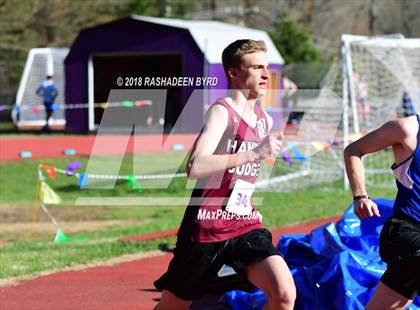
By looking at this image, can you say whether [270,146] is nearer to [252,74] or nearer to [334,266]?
[252,74]

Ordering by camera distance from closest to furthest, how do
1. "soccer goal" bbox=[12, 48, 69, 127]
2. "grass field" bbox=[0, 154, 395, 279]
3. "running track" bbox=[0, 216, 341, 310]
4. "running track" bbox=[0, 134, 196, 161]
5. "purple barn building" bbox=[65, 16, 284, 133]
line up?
"running track" bbox=[0, 216, 341, 310]
"grass field" bbox=[0, 154, 395, 279]
"running track" bbox=[0, 134, 196, 161]
"purple barn building" bbox=[65, 16, 284, 133]
"soccer goal" bbox=[12, 48, 69, 127]

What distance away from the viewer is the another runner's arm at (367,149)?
4508mm

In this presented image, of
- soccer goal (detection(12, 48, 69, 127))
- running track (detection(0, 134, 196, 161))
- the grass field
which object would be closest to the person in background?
running track (detection(0, 134, 196, 161))

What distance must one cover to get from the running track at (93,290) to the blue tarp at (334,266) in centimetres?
113

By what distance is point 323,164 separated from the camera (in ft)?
59.6

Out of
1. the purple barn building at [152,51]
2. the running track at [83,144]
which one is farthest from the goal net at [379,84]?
the purple barn building at [152,51]

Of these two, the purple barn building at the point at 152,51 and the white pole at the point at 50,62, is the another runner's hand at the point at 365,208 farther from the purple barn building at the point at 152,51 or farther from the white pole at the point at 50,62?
the white pole at the point at 50,62

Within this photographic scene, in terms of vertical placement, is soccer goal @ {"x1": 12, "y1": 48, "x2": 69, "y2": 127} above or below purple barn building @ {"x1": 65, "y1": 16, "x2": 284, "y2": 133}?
below

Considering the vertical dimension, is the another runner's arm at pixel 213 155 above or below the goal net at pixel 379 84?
above

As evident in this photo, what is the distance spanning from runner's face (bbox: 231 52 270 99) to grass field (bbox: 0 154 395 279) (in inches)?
164

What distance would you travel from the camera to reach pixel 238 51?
190 inches

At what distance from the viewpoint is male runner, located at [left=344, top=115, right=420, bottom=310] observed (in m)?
4.52

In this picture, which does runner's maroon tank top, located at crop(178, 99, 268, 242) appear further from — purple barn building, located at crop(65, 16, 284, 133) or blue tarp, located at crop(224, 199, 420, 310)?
purple barn building, located at crop(65, 16, 284, 133)

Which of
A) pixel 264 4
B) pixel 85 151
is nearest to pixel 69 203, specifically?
pixel 85 151
